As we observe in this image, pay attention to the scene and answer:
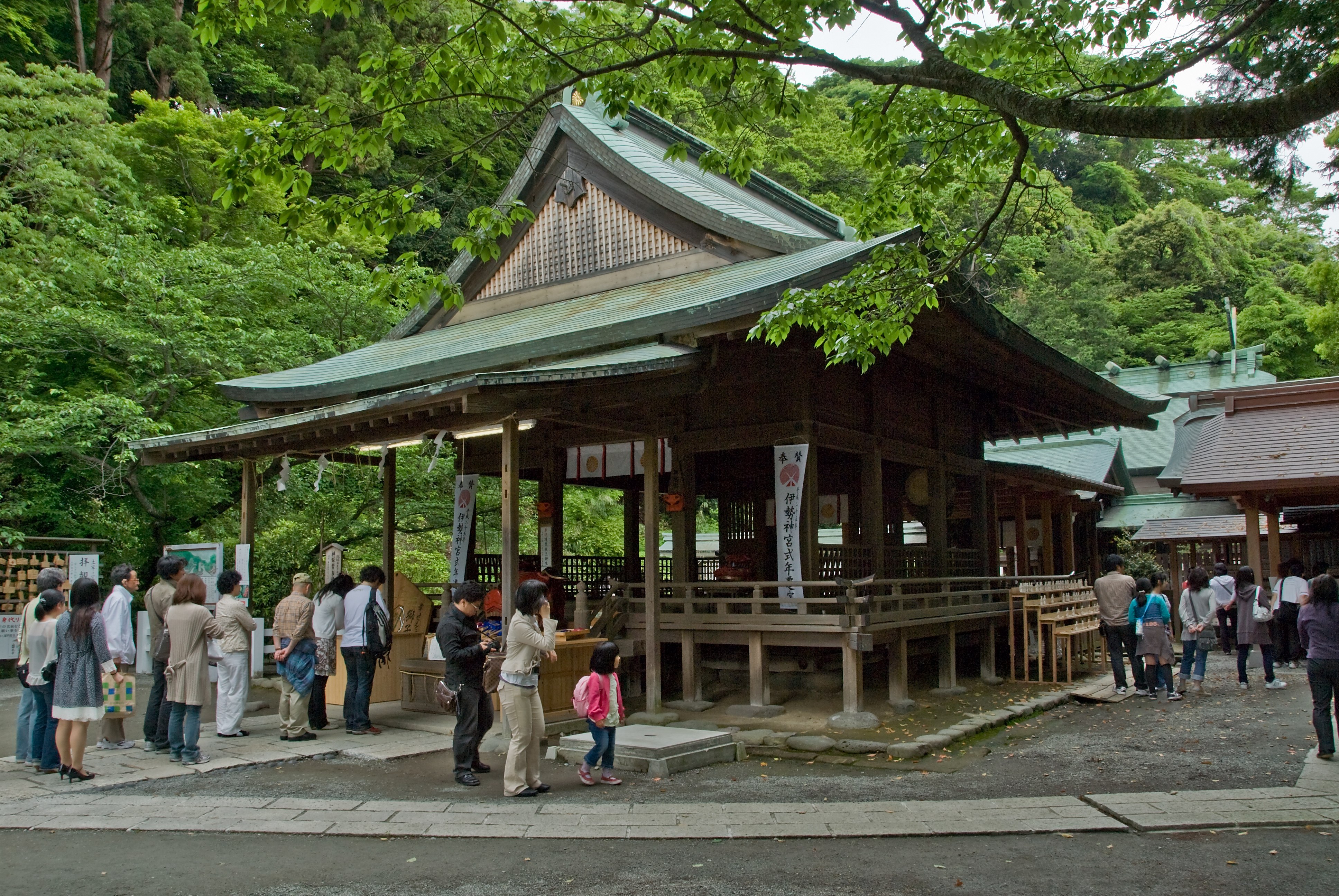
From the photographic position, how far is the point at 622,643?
39.1 ft

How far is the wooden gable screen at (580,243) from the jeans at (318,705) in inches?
290

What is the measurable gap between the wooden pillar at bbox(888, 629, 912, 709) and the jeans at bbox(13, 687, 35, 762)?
899cm

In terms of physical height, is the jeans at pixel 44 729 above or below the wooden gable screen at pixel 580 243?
below

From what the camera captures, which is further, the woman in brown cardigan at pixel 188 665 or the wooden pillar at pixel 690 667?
the wooden pillar at pixel 690 667

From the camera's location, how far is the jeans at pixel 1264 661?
1331 centimetres

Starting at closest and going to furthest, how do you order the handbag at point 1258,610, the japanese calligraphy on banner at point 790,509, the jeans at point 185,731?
the jeans at point 185,731 < the japanese calligraphy on banner at point 790,509 < the handbag at point 1258,610

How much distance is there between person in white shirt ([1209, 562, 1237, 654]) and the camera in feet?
49.6

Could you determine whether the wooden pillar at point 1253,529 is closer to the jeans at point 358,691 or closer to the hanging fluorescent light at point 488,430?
the hanging fluorescent light at point 488,430

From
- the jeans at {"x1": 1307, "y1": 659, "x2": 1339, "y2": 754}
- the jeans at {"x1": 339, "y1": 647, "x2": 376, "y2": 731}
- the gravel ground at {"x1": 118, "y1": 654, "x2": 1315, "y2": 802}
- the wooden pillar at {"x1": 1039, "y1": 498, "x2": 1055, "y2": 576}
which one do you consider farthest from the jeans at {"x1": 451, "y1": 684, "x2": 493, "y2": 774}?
the wooden pillar at {"x1": 1039, "y1": 498, "x2": 1055, "y2": 576}

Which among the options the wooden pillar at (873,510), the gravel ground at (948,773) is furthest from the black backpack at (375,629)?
the wooden pillar at (873,510)

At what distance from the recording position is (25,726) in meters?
8.68

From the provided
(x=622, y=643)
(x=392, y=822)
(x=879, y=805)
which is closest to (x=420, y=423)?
(x=622, y=643)

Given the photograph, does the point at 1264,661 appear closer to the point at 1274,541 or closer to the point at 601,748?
the point at 1274,541

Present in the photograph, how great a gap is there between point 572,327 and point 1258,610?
10318 millimetres
